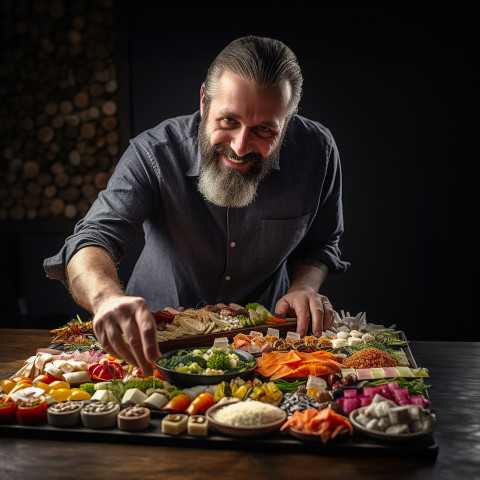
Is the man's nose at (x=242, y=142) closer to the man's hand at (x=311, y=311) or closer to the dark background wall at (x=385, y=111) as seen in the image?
the man's hand at (x=311, y=311)

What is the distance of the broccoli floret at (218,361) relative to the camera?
184 cm

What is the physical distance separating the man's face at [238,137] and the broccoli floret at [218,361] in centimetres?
85

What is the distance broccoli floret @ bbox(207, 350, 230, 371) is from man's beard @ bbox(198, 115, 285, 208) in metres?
0.87

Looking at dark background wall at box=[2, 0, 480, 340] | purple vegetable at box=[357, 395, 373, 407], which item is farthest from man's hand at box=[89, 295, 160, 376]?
dark background wall at box=[2, 0, 480, 340]

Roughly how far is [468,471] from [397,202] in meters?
3.29

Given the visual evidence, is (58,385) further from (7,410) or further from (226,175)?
(226,175)

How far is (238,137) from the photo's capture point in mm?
2258

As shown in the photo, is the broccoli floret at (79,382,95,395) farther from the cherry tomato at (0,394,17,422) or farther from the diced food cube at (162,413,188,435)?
the diced food cube at (162,413,188,435)

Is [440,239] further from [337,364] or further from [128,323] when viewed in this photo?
[128,323]

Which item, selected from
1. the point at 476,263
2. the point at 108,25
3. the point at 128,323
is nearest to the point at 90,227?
the point at 128,323

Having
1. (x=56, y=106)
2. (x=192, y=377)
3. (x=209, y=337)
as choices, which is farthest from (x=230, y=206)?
(x=56, y=106)

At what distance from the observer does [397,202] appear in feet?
14.6

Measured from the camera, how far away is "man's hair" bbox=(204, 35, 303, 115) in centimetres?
220

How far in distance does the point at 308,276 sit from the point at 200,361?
113 cm
